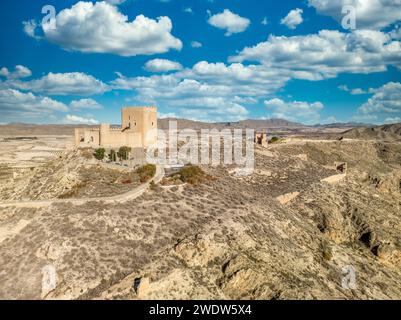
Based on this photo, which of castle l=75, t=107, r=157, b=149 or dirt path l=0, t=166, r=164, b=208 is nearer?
dirt path l=0, t=166, r=164, b=208

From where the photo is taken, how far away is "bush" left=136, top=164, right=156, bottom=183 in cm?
3572

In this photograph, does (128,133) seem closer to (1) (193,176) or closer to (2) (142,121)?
(2) (142,121)

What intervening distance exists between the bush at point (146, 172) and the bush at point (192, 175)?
2.49 meters

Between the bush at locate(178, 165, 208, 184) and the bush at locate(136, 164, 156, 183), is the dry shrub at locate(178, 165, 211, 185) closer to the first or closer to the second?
the bush at locate(178, 165, 208, 184)

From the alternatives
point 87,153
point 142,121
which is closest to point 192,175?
point 87,153

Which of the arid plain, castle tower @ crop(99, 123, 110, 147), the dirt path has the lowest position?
the arid plain

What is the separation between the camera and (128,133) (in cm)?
4688

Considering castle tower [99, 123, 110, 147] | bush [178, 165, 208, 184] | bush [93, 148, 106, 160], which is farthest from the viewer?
castle tower [99, 123, 110, 147]

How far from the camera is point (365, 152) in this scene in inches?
3250

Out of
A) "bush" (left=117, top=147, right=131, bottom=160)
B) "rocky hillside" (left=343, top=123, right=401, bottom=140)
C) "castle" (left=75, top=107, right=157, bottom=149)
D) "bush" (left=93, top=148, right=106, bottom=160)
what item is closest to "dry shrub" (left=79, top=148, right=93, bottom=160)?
"bush" (left=93, top=148, right=106, bottom=160)

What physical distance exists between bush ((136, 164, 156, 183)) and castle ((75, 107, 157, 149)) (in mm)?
9718

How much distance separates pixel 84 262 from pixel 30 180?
23.0 meters

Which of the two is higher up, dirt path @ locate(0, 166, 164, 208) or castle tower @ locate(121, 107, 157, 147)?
castle tower @ locate(121, 107, 157, 147)

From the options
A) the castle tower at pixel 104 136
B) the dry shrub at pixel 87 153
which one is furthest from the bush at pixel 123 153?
the castle tower at pixel 104 136
